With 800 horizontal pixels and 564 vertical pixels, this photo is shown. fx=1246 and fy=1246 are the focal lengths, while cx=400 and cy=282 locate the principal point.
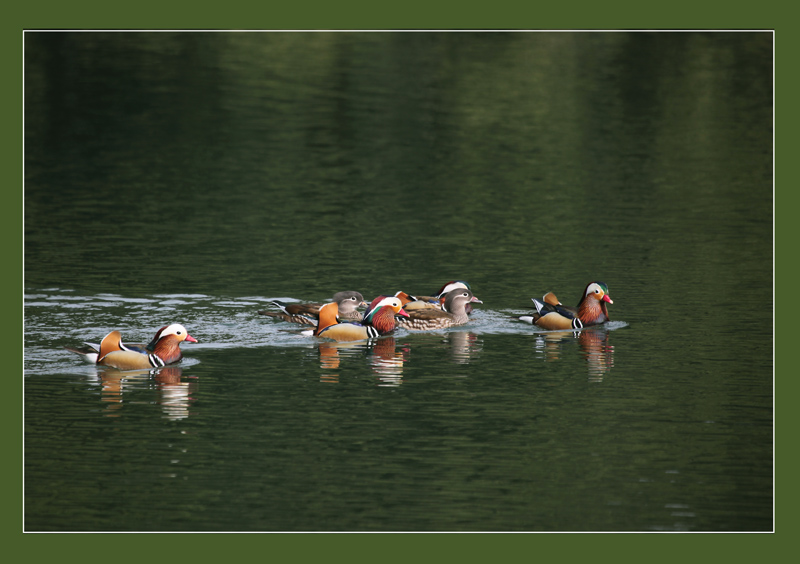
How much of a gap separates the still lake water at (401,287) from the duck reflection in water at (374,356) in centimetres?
8

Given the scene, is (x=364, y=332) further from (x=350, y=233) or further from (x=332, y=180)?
(x=332, y=180)

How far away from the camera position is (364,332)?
20.3 metres

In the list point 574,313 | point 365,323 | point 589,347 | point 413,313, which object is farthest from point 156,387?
point 574,313

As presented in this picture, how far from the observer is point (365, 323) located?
805 inches

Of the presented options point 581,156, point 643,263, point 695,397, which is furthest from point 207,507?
point 581,156

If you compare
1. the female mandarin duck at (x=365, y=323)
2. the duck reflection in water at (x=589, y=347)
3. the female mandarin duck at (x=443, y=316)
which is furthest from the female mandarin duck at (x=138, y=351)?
the duck reflection in water at (x=589, y=347)

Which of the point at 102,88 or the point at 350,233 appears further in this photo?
the point at 102,88

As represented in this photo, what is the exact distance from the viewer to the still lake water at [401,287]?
13.4m

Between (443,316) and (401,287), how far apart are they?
2.44 meters

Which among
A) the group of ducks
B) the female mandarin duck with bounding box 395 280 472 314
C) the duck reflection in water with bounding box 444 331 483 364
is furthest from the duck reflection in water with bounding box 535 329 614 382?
the female mandarin duck with bounding box 395 280 472 314

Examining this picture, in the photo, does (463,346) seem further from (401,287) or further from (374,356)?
(401,287)

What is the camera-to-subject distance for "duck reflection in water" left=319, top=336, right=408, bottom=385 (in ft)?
57.5

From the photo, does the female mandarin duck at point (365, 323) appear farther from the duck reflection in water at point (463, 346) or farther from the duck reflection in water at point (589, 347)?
the duck reflection in water at point (589, 347)

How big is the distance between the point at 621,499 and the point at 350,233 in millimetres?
15211
